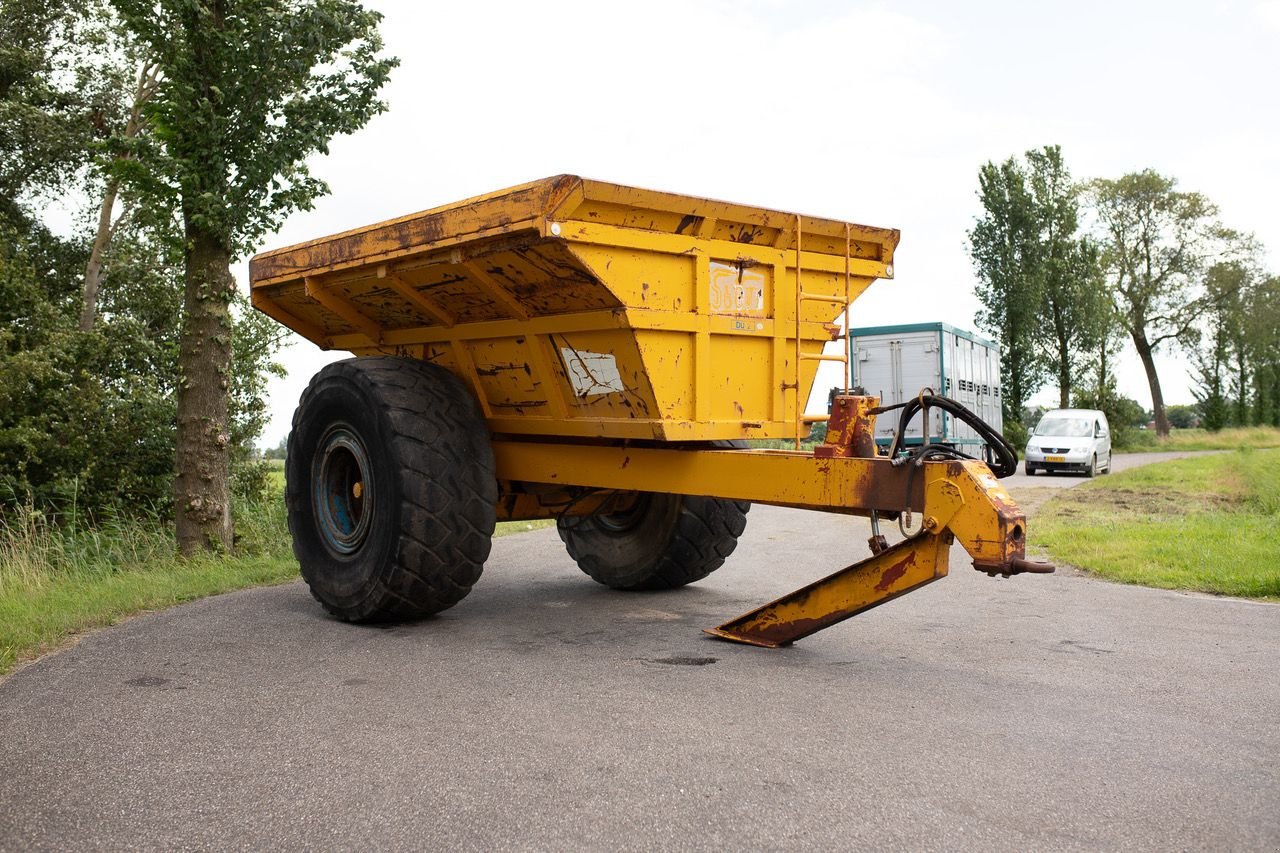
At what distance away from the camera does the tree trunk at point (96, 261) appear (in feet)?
59.8

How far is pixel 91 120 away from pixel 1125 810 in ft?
69.3

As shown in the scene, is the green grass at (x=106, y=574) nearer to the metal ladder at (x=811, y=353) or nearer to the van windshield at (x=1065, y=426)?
the metal ladder at (x=811, y=353)

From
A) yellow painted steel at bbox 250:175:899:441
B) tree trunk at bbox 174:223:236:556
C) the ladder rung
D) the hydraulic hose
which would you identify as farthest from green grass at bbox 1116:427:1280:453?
the hydraulic hose

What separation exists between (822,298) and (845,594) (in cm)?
189

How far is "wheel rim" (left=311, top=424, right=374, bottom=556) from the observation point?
7.04 meters

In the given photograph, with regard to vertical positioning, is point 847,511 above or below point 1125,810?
above

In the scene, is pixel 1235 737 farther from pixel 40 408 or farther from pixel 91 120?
pixel 91 120

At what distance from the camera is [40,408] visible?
1430 centimetres

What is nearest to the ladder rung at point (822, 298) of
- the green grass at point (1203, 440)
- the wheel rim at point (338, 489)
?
the wheel rim at point (338, 489)

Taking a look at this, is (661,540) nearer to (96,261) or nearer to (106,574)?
(106,574)

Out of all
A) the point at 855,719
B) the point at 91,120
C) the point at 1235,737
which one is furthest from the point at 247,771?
the point at 91,120

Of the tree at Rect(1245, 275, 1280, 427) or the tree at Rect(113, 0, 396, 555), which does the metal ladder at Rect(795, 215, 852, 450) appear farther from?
the tree at Rect(1245, 275, 1280, 427)

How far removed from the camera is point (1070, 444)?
25.7m

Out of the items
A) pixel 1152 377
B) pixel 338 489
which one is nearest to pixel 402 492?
pixel 338 489
